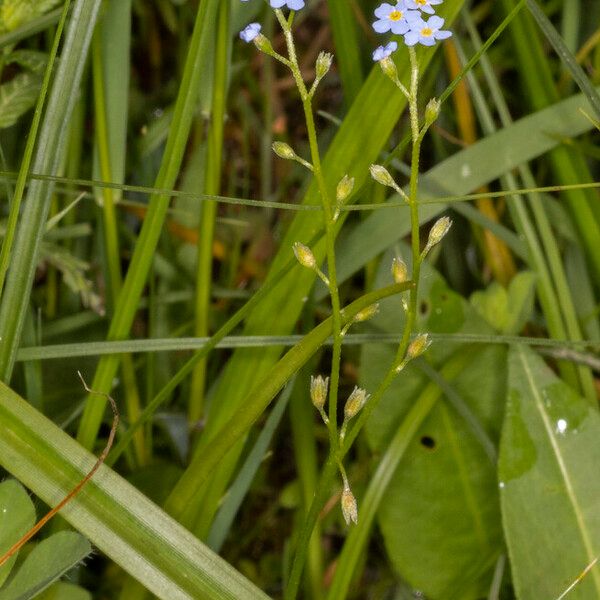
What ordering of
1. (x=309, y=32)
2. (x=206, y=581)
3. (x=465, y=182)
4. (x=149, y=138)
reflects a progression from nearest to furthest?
(x=206, y=581)
(x=465, y=182)
(x=149, y=138)
(x=309, y=32)

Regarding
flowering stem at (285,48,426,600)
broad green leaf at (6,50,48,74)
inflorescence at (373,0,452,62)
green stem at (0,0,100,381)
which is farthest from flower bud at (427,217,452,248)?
broad green leaf at (6,50,48,74)

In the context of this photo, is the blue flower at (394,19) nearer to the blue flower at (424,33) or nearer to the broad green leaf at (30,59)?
the blue flower at (424,33)

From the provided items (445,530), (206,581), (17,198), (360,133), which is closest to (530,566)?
(445,530)

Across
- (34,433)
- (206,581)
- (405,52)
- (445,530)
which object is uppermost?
(405,52)

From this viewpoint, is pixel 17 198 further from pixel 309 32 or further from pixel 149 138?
pixel 309 32

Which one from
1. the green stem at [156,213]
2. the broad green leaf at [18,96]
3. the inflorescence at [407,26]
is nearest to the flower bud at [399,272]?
the inflorescence at [407,26]

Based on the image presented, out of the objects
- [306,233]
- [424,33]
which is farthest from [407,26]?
[306,233]
